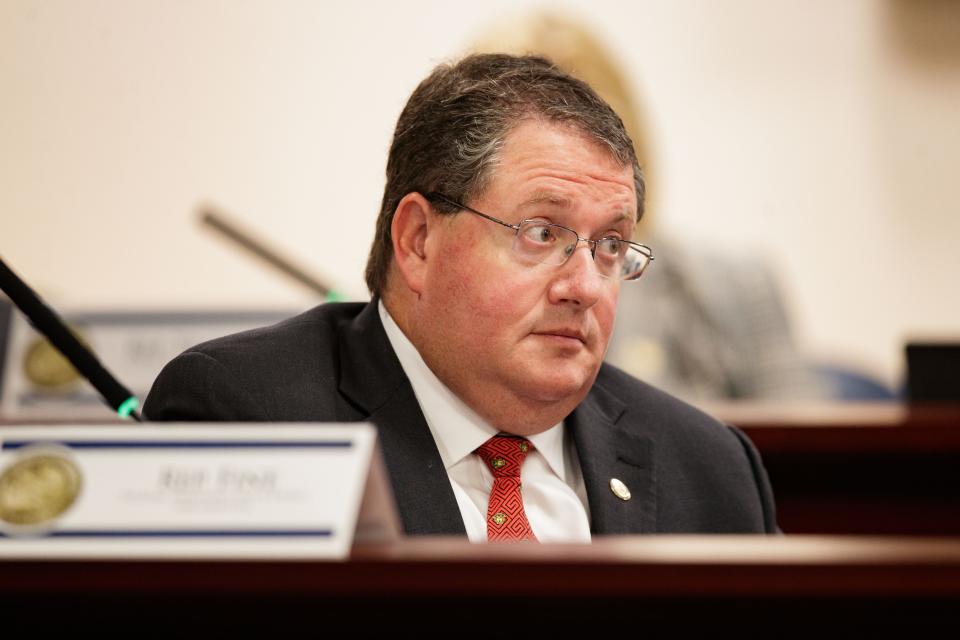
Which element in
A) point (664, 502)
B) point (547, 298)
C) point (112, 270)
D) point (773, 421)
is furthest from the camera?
point (112, 270)

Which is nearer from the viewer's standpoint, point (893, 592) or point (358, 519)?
point (893, 592)

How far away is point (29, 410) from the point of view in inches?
106

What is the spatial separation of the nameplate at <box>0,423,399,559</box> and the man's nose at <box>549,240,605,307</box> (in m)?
0.69

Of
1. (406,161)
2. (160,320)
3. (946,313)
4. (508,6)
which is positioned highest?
(508,6)

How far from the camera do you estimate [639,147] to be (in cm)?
468

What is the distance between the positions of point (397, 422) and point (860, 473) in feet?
3.26

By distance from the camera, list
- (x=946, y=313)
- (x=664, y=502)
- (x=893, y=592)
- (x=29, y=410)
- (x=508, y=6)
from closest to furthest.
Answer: (x=893, y=592)
(x=664, y=502)
(x=29, y=410)
(x=508, y=6)
(x=946, y=313)

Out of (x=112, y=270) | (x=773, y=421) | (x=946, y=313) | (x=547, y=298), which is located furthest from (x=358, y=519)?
(x=946, y=313)

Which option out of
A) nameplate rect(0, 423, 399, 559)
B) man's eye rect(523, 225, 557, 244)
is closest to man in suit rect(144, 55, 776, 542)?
man's eye rect(523, 225, 557, 244)

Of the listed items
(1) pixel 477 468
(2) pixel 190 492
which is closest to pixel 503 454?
(1) pixel 477 468

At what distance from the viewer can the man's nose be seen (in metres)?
1.63

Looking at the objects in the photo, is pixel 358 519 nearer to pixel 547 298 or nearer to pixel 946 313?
pixel 547 298

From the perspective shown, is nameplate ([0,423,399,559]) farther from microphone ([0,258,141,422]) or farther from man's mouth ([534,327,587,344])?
man's mouth ([534,327,587,344])

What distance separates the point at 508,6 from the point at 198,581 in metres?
4.27
